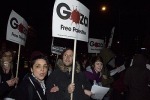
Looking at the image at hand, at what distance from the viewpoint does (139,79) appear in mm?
7754

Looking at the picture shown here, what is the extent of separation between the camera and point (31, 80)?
4.18m

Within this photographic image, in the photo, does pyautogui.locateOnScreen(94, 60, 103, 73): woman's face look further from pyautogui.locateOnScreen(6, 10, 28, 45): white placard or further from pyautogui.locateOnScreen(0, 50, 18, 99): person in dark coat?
pyautogui.locateOnScreen(6, 10, 28, 45): white placard

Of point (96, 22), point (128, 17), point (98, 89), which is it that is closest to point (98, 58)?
point (98, 89)

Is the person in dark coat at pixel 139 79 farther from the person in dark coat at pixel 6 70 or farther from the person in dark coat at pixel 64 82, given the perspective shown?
the person in dark coat at pixel 6 70

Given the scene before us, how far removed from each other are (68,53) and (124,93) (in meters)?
4.58

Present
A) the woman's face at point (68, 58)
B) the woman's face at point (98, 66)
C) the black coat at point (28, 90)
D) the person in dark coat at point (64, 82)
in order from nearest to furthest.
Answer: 1. the black coat at point (28, 90)
2. the person in dark coat at point (64, 82)
3. the woman's face at point (68, 58)
4. the woman's face at point (98, 66)

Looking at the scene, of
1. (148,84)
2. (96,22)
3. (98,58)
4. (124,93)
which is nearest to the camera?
(98,58)

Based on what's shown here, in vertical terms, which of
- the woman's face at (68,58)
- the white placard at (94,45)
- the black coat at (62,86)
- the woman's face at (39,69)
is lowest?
the black coat at (62,86)

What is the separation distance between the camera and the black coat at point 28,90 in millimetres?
3869

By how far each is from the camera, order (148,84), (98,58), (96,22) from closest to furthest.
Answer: (98,58) < (148,84) < (96,22)

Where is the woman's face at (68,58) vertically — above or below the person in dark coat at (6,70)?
above

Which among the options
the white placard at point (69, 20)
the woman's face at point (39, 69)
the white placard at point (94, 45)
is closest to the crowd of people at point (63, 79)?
the woman's face at point (39, 69)

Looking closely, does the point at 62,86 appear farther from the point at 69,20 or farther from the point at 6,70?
the point at 6,70

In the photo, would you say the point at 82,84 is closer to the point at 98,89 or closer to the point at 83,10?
the point at 98,89
